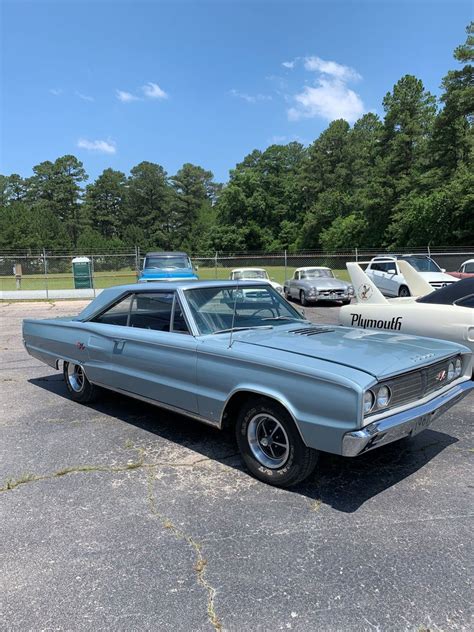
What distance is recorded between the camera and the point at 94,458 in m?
4.03

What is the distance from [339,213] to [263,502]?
66451 millimetres

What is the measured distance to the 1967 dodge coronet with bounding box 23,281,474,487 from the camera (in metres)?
2.98

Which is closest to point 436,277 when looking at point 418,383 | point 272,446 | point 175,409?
point 418,383

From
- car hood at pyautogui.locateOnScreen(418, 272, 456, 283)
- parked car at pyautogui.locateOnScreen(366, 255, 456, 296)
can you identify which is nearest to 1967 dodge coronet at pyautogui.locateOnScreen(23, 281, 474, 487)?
car hood at pyautogui.locateOnScreen(418, 272, 456, 283)

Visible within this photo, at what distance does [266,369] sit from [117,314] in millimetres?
2328

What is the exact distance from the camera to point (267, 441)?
135 inches

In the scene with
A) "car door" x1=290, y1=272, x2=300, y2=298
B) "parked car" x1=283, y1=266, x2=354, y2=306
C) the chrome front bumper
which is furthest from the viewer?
"car door" x1=290, y1=272, x2=300, y2=298

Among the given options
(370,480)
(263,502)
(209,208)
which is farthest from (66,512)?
(209,208)

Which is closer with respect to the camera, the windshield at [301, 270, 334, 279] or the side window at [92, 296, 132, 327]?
the side window at [92, 296, 132, 327]

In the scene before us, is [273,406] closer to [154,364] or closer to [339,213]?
[154,364]

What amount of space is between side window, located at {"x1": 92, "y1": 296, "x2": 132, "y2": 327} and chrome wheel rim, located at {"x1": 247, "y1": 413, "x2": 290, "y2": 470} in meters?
1.96

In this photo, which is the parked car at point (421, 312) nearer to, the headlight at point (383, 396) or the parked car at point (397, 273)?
the headlight at point (383, 396)

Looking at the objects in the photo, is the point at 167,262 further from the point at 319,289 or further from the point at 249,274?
the point at 319,289

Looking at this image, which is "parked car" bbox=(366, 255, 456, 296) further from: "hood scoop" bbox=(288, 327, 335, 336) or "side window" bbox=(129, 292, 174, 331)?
"side window" bbox=(129, 292, 174, 331)
